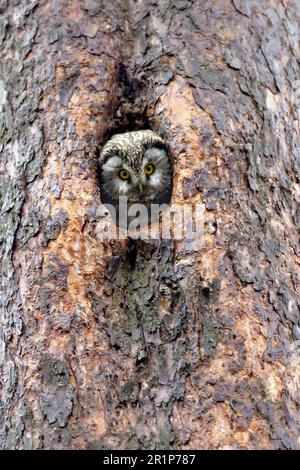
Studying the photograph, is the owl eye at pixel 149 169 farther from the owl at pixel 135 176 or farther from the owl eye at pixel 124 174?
the owl eye at pixel 124 174

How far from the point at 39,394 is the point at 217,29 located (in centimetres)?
179

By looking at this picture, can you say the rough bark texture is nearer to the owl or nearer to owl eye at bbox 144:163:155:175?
the owl

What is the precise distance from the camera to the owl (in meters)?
3.31

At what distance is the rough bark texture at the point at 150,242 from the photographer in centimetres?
267

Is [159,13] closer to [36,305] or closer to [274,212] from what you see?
[274,212]

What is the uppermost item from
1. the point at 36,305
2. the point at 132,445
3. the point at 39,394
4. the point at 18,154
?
the point at 18,154

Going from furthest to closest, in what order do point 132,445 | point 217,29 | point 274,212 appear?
point 217,29
point 274,212
point 132,445

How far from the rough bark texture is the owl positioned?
9 cm

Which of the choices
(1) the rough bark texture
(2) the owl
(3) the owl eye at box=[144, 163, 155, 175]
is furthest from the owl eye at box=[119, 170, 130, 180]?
(1) the rough bark texture

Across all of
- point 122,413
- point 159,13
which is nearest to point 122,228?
point 122,413

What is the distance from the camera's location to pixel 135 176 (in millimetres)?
3625

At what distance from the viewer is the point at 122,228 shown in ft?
10.3

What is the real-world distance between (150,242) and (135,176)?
2.44ft

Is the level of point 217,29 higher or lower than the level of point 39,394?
higher
